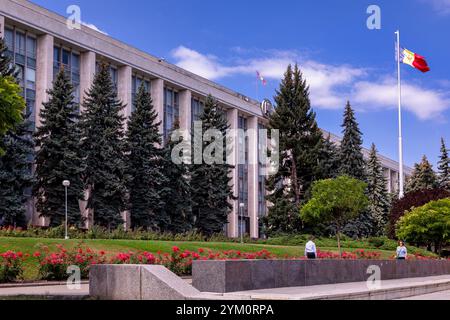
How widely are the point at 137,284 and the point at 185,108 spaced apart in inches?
2241

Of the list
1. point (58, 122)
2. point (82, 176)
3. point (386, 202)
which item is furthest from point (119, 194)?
point (386, 202)

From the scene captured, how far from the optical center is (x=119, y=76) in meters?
60.5

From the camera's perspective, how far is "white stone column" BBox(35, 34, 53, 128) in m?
50.2

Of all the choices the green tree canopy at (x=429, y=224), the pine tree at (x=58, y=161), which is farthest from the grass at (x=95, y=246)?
the pine tree at (x=58, y=161)

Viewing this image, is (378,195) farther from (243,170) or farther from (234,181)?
(234,181)

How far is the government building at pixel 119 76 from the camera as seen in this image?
1969 inches

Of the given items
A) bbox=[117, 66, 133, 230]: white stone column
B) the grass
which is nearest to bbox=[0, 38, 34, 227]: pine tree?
the grass

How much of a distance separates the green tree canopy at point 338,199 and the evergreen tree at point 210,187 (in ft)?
49.1

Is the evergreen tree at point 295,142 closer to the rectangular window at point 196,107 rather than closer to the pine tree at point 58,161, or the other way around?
the rectangular window at point 196,107

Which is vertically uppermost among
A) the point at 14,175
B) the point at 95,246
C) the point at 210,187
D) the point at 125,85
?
the point at 125,85

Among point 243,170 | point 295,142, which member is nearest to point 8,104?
point 295,142

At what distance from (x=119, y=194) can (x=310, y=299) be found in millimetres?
35421

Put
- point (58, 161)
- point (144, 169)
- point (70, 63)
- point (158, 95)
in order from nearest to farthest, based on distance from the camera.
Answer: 1. point (58, 161)
2. point (144, 169)
3. point (70, 63)
4. point (158, 95)

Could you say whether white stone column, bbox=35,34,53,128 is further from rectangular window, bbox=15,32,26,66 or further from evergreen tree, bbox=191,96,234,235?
evergreen tree, bbox=191,96,234,235
